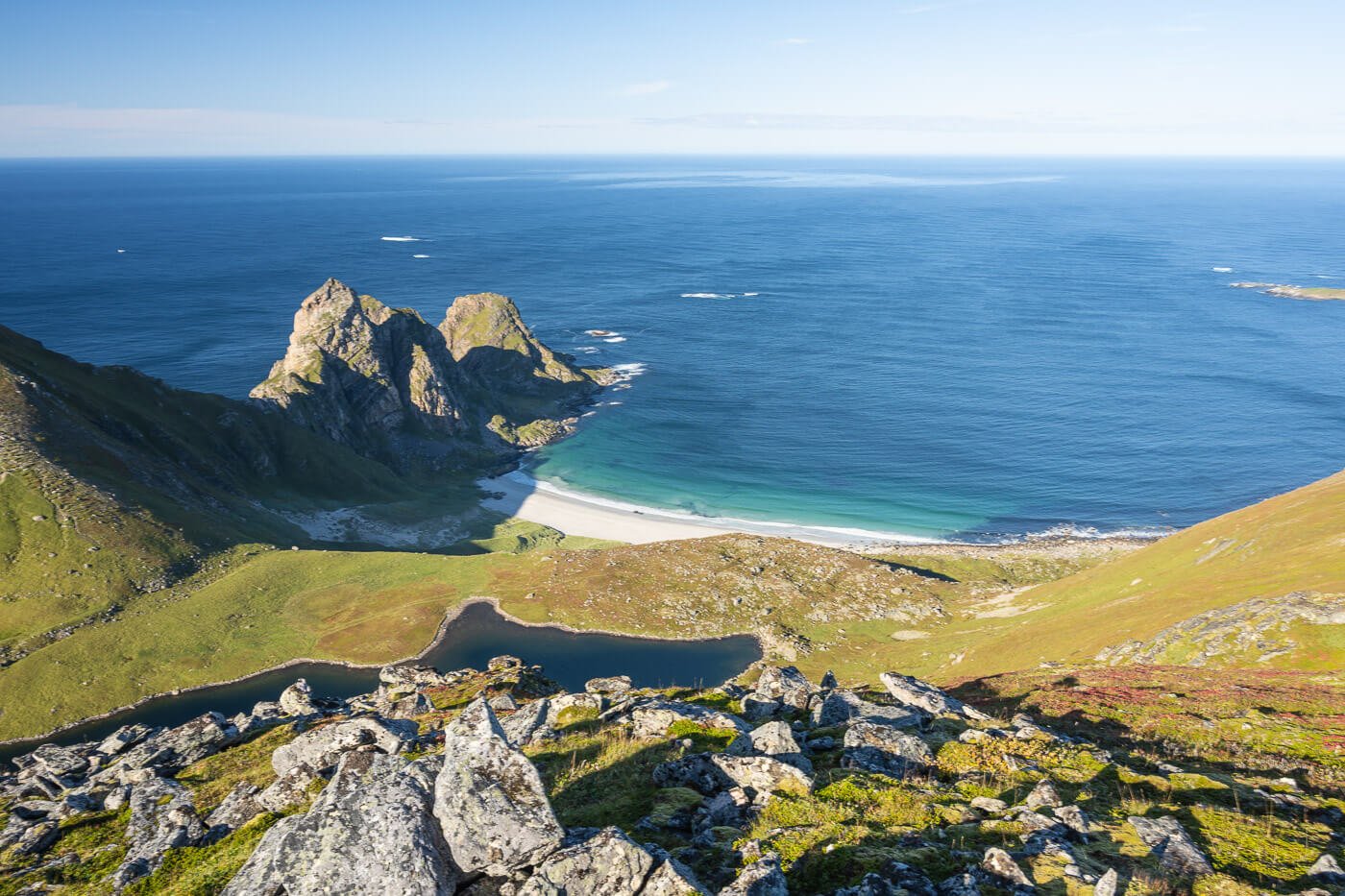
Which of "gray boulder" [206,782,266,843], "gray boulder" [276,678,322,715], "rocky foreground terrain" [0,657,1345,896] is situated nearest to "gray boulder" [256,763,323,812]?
"rocky foreground terrain" [0,657,1345,896]

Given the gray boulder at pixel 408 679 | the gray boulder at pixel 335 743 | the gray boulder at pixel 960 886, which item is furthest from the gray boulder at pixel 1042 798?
the gray boulder at pixel 408 679

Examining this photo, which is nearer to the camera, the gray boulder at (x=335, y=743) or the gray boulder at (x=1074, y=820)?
the gray boulder at (x=1074, y=820)

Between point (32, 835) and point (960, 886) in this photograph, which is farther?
point (32, 835)

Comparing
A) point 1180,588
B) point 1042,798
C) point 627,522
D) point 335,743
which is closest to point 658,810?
point 1042,798

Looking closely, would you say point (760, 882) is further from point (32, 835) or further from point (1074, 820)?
point (32, 835)

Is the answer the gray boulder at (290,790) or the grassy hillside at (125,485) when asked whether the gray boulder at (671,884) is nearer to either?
the gray boulder at (290,790)

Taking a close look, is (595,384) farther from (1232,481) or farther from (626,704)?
(626,704)
